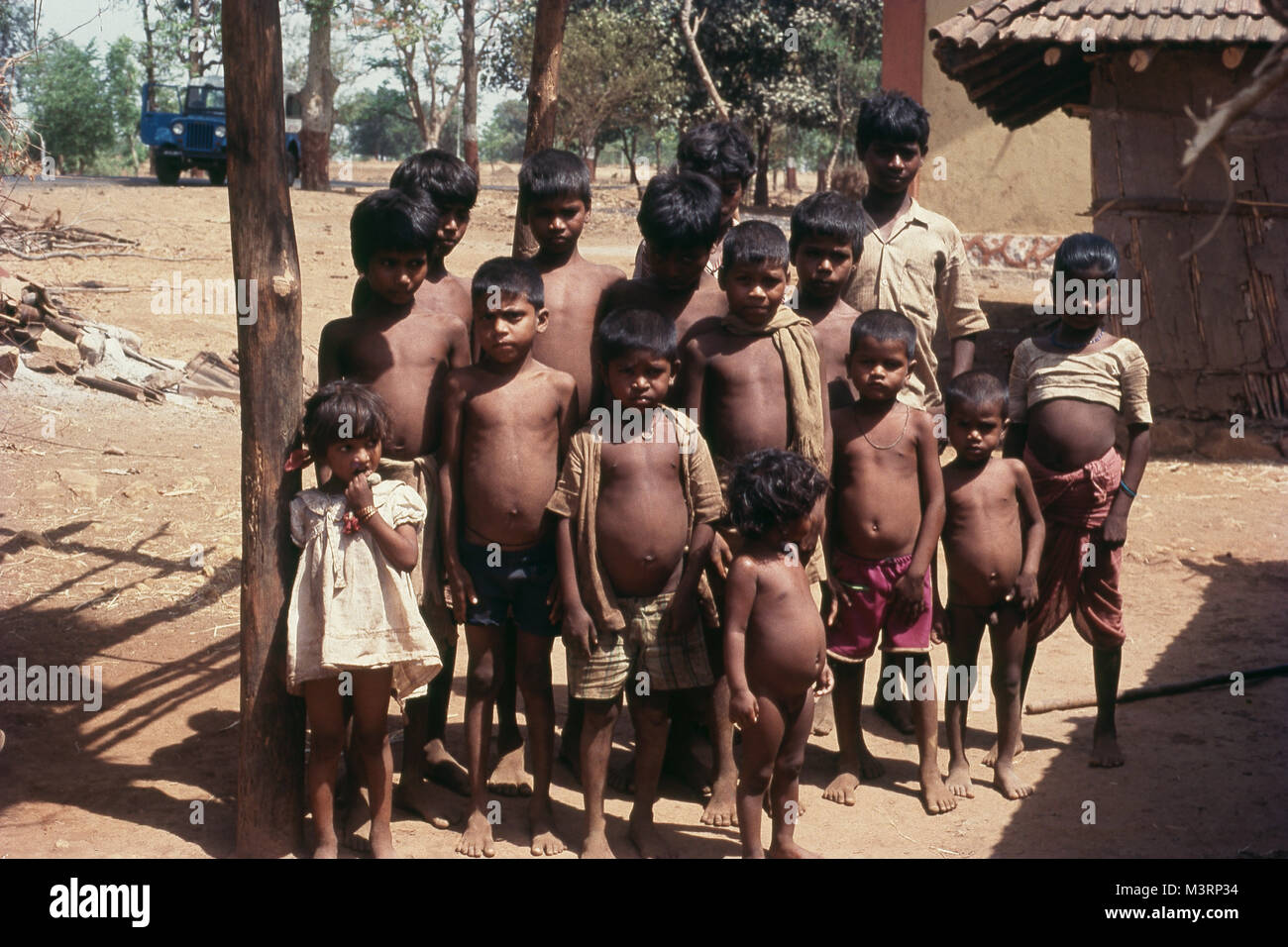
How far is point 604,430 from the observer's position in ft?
11.7

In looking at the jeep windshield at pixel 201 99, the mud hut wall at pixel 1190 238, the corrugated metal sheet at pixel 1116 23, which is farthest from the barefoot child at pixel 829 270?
the jeep windshield at pixel 201 99

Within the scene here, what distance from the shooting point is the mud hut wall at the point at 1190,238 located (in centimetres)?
818

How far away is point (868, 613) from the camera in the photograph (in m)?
3.92

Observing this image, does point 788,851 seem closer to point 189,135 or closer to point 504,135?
point 189,135

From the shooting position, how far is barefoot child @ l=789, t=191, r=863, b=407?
12.7 feet

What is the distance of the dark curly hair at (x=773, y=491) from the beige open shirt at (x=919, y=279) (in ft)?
3.41

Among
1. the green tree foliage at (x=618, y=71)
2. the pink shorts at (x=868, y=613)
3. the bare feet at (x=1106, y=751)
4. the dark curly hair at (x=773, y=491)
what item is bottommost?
the bare feet at (x=1106, y=751)

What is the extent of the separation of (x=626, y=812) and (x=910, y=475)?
1.40 m

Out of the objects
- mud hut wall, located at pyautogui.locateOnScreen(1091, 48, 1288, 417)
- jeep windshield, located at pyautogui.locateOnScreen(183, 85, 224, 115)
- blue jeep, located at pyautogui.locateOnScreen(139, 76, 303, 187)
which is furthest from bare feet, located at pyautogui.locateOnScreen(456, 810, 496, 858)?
jeep windshield, located at pyautogui.locateOnScreen(183, 85, 224, 115)

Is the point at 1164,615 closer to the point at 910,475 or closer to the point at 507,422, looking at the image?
the point at 910,475

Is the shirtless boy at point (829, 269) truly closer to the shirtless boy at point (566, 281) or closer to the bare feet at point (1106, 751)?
the shirtless boy at point (566, 281)

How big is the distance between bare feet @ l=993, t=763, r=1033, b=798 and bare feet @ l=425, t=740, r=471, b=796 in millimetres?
1768
